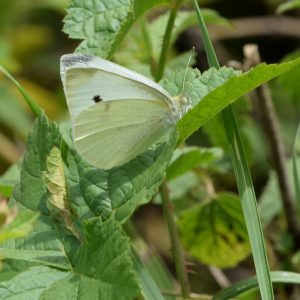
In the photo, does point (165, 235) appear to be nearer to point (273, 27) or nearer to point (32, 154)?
point (273, 27)

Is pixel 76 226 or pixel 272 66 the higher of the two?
pixel 272 66

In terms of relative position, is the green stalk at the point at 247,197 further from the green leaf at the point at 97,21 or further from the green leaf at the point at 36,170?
the green leaf at the point at 36,170

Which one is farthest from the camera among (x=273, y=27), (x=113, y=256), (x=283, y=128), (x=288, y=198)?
(x=273, y=27)

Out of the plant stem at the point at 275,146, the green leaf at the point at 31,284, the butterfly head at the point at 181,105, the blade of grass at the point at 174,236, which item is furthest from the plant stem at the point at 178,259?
the plant stem at the point at 275,146

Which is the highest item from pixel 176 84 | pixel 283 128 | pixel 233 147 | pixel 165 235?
pixel 176 84

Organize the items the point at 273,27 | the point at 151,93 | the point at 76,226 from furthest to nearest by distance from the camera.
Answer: the point at 273,27 → the point at 151,93 → the point at 76,226

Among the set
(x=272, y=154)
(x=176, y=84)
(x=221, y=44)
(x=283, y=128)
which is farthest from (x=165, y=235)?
(x=176, y=84)

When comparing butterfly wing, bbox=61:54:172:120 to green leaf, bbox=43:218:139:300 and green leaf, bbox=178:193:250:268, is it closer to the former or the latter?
green leaf, bbox=43:218:139:300
